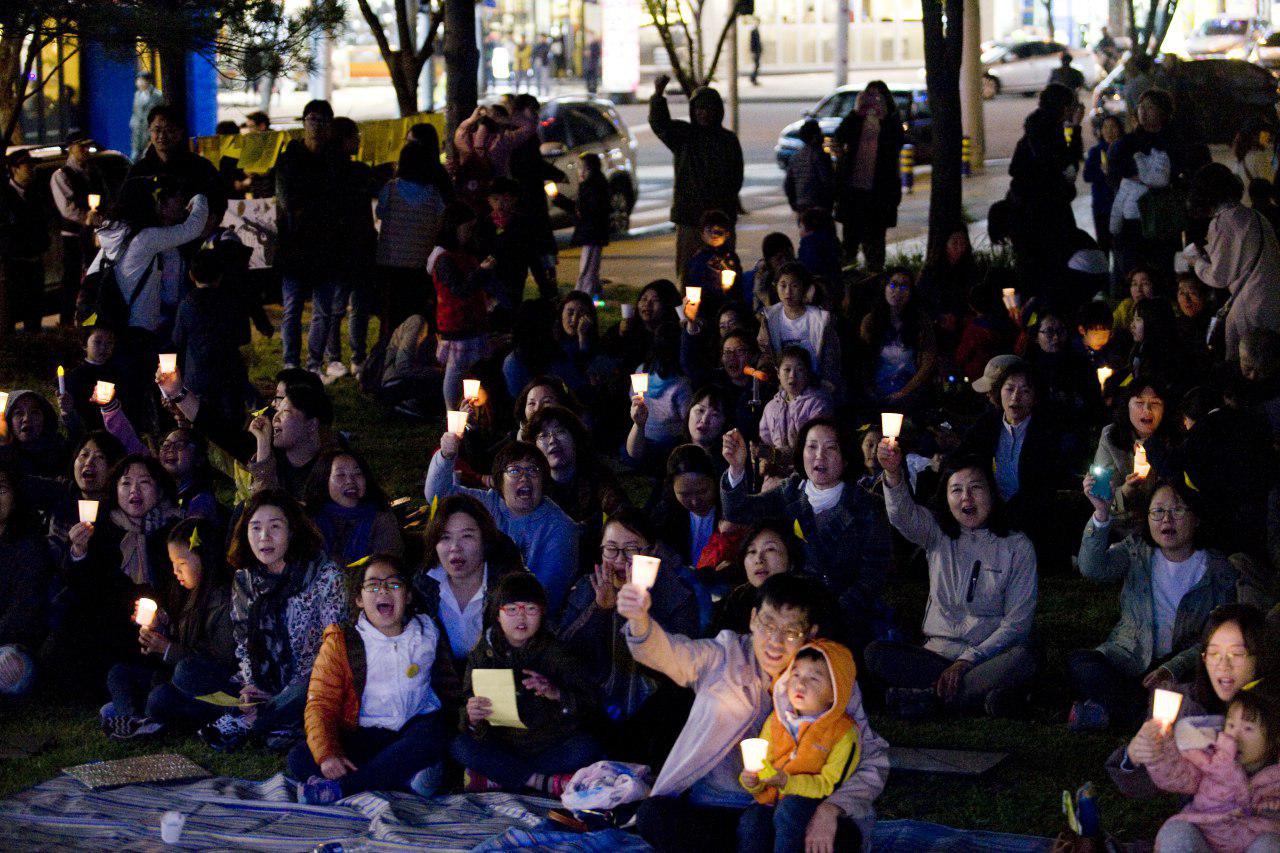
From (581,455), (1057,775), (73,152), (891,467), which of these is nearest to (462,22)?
(73,152)

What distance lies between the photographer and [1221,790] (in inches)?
231

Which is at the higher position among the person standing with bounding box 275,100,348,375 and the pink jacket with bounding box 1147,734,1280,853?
the person standing with bounding box 275,100,348,375

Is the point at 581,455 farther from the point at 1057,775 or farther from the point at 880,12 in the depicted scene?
the point at 880,12

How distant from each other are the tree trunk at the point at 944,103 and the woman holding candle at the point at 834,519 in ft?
26.4

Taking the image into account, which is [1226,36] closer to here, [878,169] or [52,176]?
[878,169]

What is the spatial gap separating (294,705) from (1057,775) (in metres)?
2.79

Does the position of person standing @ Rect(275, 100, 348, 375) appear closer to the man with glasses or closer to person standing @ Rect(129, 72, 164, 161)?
the man with glasses

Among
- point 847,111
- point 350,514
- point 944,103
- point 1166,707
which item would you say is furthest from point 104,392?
point 847,111

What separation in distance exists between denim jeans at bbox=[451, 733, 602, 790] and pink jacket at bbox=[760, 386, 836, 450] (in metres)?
3.10

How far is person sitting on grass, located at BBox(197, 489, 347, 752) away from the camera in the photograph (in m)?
7.46

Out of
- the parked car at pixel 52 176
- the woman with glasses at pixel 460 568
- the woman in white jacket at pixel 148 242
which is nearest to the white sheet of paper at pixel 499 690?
the woman with glasses at pixel 460 568

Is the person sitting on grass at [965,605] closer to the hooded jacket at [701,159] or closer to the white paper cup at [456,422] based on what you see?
the white paper cup at [456,422]

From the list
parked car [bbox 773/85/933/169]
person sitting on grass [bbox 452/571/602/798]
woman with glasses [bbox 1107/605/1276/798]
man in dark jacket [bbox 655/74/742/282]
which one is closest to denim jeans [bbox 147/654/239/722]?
person sitting on grass [bbox 452/571/602/798]

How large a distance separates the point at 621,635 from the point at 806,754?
1.33m
